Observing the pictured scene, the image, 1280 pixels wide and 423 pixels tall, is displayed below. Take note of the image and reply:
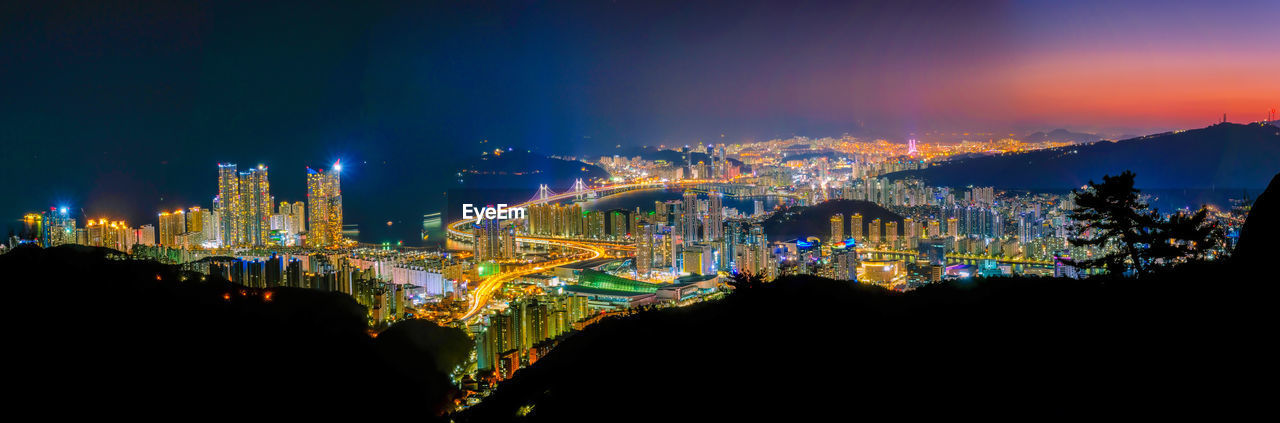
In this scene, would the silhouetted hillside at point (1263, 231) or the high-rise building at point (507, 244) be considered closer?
the silhouetted hillside at point (1263, 231)

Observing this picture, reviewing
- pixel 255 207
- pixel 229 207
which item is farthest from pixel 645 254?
pixel 229 207

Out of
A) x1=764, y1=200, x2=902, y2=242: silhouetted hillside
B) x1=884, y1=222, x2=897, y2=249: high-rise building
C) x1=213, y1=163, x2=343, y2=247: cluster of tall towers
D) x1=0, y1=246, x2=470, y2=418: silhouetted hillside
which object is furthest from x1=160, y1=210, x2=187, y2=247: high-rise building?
x1=884, y1=222, x2=897, y2=249: high-rise building

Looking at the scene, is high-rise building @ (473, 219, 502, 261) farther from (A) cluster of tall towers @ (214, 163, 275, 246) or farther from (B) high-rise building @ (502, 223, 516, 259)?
(A) cluster of tall towers @ (214, 163, 275, 246)

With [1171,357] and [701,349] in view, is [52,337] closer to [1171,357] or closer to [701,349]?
[701,349]

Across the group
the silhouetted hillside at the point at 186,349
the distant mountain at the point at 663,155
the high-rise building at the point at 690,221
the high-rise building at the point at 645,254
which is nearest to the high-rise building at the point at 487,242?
the high-rise building at the point at 645,254

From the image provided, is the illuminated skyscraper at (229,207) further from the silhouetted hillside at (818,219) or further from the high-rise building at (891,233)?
the high-rise building at (891,233)

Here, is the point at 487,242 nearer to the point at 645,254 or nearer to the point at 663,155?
the point at 645,254
